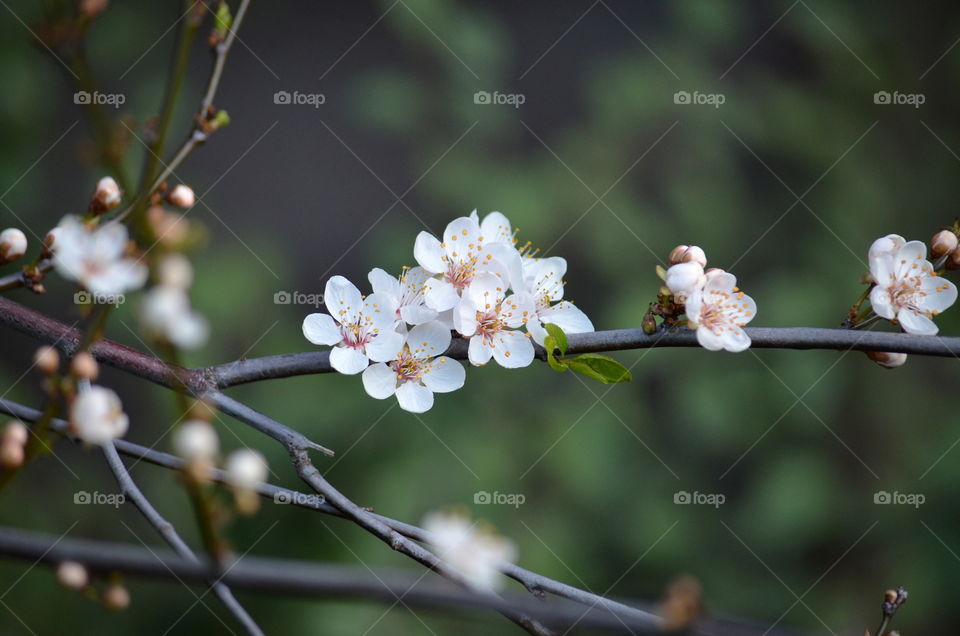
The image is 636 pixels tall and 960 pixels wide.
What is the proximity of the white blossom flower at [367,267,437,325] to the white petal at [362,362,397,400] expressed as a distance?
62 millimetres

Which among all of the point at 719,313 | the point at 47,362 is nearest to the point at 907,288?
the point at 719,313

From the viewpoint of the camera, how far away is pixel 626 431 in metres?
1.80

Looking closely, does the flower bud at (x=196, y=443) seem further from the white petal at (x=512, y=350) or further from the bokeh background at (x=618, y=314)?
the bokeh background at (x=618, y=314)

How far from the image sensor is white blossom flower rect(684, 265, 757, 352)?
91cm

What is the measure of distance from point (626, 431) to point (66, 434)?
4.28ft

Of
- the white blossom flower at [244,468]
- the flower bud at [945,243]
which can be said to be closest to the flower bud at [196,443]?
the white blossom flower at [244,468]

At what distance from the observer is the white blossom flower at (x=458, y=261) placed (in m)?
0.95

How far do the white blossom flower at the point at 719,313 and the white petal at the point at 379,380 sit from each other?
35 cm

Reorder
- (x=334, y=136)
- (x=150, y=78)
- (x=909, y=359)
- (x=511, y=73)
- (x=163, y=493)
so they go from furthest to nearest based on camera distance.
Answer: (x=334, y=136) → (x=511, y=73) → (x=909, y=359) → (x=150, y=78) → (x=163, y=493)

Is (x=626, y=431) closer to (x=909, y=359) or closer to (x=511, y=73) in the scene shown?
(x=909, y=359)

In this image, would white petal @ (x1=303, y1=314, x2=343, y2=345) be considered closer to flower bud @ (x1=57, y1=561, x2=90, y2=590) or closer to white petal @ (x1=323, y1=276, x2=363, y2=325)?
white petal @ (x1=323, y1=276, x2=363, y2=325)

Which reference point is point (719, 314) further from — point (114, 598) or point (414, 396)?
point (114, 598)

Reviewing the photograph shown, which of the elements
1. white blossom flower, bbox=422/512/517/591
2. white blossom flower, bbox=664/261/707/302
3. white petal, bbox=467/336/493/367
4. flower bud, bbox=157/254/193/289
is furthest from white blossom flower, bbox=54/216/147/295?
white blossom flower, bbox=664/261/707/302

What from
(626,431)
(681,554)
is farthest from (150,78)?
(681,554)
